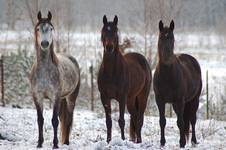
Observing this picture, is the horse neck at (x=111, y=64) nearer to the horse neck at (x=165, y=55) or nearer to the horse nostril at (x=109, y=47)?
the horse nostril at (x=109, y=47)

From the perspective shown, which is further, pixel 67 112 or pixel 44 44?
pixel 67 112

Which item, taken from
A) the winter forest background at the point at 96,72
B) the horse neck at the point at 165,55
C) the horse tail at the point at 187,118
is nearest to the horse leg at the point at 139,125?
the winter forest background at the point at 96,72

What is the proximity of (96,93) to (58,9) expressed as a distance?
3820 mm

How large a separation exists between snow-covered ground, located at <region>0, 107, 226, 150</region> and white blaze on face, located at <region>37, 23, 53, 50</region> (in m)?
1.78

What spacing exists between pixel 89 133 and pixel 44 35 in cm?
375

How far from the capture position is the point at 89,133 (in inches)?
444

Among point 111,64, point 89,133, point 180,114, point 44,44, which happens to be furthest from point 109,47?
point 89,133

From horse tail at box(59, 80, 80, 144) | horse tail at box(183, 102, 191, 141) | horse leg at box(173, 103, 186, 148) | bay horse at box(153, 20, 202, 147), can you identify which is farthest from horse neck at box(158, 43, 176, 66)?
horse tail at box(59, 80, 80, 144)

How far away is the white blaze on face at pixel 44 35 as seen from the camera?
8148 mm

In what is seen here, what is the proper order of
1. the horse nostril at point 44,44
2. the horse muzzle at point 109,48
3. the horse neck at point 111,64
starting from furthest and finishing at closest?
the horse neck at point 111,64, the horse muzzle at point 109,48, the horse nostril at point 44,44

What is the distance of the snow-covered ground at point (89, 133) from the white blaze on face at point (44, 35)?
1784 mm

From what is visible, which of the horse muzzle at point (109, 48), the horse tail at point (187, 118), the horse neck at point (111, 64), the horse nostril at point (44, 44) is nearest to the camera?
the horse nostril at point (44, 44)

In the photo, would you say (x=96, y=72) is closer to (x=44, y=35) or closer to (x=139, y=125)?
(x=139, y=125)

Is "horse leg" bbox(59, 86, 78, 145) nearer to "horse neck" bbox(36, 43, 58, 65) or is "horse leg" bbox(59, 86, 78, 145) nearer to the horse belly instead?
the horse belly
